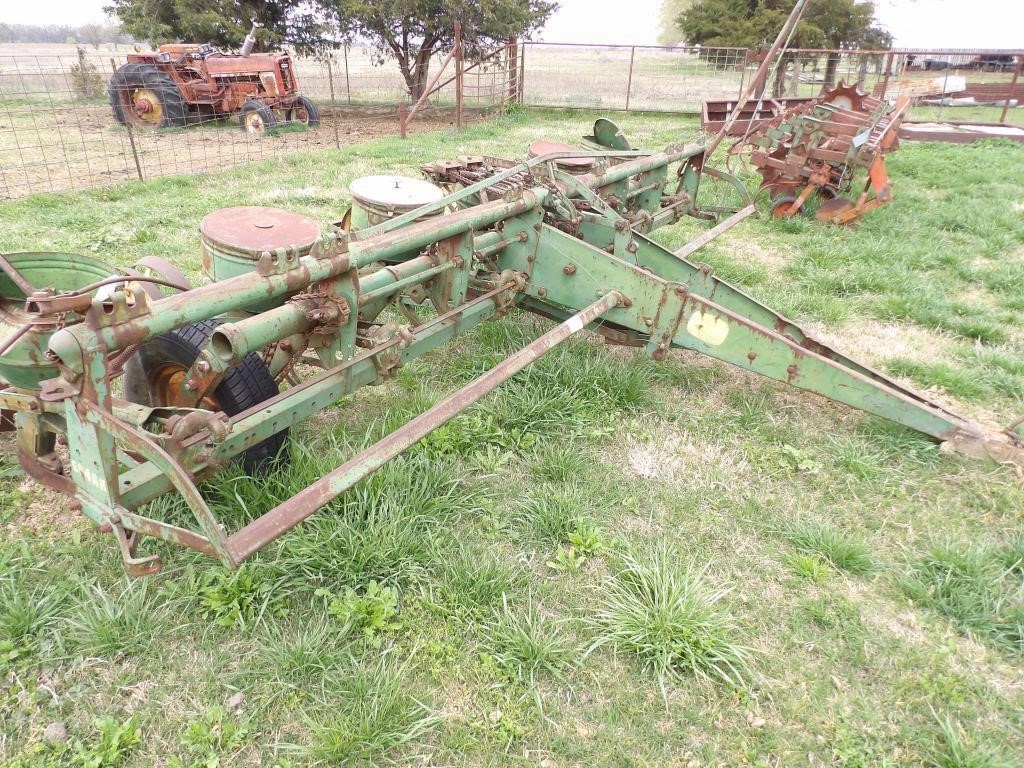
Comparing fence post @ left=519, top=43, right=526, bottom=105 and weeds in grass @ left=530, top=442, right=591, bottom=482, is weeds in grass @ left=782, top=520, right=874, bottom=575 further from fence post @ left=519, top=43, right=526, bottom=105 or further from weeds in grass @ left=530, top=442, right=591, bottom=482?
fence post @ left=519, top=43, right=526, bottom=105

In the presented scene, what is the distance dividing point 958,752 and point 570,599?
124cm

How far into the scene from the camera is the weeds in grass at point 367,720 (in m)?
1.88

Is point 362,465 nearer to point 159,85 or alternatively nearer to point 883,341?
point 883,341

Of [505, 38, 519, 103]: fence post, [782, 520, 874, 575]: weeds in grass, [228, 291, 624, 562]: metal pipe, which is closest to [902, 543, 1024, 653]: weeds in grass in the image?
[782, 520, 874, 575]: weeds in grass

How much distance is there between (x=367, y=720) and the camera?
194 cm

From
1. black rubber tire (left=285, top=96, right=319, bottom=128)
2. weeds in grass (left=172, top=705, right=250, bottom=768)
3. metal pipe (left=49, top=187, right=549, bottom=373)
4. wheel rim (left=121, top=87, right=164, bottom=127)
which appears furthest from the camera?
black rubber tire (left=285, top=96, right=319, bottom=128)

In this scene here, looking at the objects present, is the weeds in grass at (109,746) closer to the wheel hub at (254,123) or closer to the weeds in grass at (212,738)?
the weeds in grass at (212,738)

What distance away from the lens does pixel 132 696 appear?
2.03 meters

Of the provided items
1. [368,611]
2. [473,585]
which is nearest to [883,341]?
[473,585]

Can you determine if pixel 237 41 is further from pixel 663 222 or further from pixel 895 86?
pixel 895 86

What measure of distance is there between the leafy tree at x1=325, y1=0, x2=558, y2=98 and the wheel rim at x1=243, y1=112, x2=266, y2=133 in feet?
11.8

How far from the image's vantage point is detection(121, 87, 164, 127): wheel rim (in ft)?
40.3

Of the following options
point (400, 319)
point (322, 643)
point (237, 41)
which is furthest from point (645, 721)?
point (237, 41)

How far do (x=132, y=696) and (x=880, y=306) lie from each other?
16.8 ft
